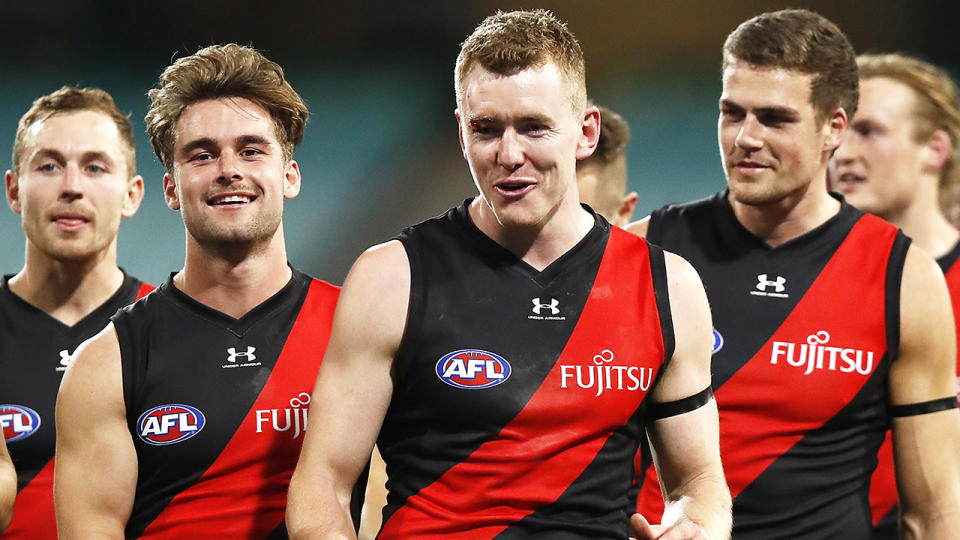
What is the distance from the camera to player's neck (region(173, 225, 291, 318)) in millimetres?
3350

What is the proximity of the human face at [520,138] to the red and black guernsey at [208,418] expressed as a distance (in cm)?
81

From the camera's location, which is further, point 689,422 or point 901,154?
point 901,154

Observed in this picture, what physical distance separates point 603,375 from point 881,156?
278 centimetres

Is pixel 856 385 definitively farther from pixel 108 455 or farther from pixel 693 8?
pixel 693 8

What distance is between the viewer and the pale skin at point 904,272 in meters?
3.68

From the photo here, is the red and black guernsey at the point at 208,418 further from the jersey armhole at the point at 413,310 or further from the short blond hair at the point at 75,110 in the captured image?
the short blond hair at the point at 75,110

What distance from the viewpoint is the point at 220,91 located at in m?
3.38

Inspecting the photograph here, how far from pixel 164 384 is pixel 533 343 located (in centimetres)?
101

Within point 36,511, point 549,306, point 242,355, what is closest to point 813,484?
point 549,306

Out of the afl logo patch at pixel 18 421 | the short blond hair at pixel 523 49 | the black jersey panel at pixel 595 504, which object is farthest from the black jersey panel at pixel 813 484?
the afl logo patch at pixel 18 421

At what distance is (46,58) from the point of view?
8.56m

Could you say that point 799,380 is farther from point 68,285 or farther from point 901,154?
point 68,285

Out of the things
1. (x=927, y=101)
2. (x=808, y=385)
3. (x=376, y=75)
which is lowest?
(x=808, y=385)

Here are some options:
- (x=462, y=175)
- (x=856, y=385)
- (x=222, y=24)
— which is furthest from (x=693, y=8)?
(x=856, y=385)
